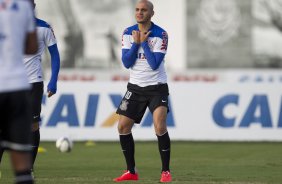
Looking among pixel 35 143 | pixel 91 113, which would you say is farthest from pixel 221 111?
pixel 35 143

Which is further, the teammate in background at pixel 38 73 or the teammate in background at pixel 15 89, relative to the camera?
the teammate in background at pixel 38 73

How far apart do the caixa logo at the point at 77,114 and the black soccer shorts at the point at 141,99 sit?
7725mm

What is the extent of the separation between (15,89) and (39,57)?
444 cm

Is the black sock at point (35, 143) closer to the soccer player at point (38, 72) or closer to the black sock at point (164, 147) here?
the soccer player at point (38, 72)

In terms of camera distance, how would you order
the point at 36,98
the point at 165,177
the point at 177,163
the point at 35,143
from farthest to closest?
1. the point at 177,163
2. the point at 35,143
3. the point at 36,98
4. the point at 165,177

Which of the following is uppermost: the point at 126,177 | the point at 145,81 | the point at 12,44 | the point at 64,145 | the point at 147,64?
the point at 12,44

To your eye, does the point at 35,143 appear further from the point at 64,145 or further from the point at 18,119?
the point at 64,145

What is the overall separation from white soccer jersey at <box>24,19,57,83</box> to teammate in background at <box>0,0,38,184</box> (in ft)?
13.6

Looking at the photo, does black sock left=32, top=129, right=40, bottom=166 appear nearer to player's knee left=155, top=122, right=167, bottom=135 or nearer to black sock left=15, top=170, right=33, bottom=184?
player's knee left=155, top=122, right=167, bottom=135

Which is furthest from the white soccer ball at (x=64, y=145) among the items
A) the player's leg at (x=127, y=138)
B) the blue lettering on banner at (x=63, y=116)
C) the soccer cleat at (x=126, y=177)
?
the soccer cleat at (x=126, y=177)

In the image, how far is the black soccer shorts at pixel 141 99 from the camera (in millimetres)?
11305

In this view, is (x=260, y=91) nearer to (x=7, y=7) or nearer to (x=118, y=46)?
(x=7, y=7)

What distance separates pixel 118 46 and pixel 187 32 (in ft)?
14.0

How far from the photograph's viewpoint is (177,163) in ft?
46.9
